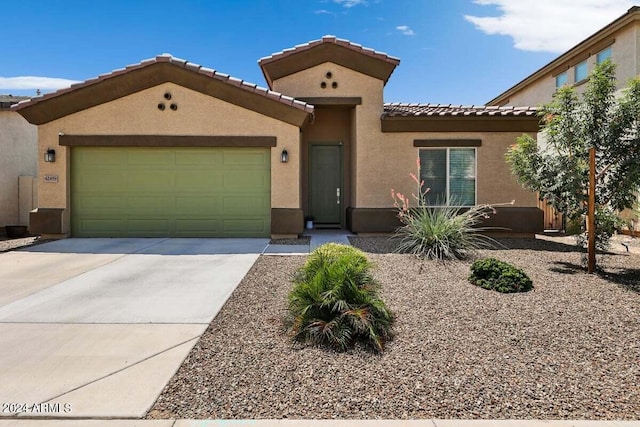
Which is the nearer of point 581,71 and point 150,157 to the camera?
point 150,157

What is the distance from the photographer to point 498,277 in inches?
252

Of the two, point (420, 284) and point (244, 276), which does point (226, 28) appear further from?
point (420, 284)

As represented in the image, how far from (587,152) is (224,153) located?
873 centimetres

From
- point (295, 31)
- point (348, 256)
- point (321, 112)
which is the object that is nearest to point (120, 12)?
point (295, 31)

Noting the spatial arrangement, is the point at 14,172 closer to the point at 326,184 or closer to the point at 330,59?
the point at 326,184

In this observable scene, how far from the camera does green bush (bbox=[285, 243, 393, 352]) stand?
13.9 ft

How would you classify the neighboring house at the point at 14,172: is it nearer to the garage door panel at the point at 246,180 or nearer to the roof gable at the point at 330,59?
the garage door panel at the point at 246,180

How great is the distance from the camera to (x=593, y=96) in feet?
24.1

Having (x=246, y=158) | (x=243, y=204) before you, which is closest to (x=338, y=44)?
(x=246, y=158)

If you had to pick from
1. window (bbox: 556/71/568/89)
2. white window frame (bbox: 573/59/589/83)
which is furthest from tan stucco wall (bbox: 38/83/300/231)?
window (bbox: 556/71/568/89)

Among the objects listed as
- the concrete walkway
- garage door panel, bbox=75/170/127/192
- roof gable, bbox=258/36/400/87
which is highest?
roof gable, bbox=258/36/400/87

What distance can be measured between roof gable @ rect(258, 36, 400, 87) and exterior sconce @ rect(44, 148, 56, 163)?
6.45 m

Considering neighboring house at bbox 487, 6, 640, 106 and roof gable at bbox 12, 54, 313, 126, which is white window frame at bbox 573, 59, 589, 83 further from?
roof gable at bbox 12, 54, 313, 126

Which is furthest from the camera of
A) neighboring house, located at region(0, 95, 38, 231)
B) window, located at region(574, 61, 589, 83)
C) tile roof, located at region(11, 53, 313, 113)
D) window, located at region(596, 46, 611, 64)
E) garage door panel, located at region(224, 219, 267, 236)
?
window, located at region(574, 61, 589, 83)
